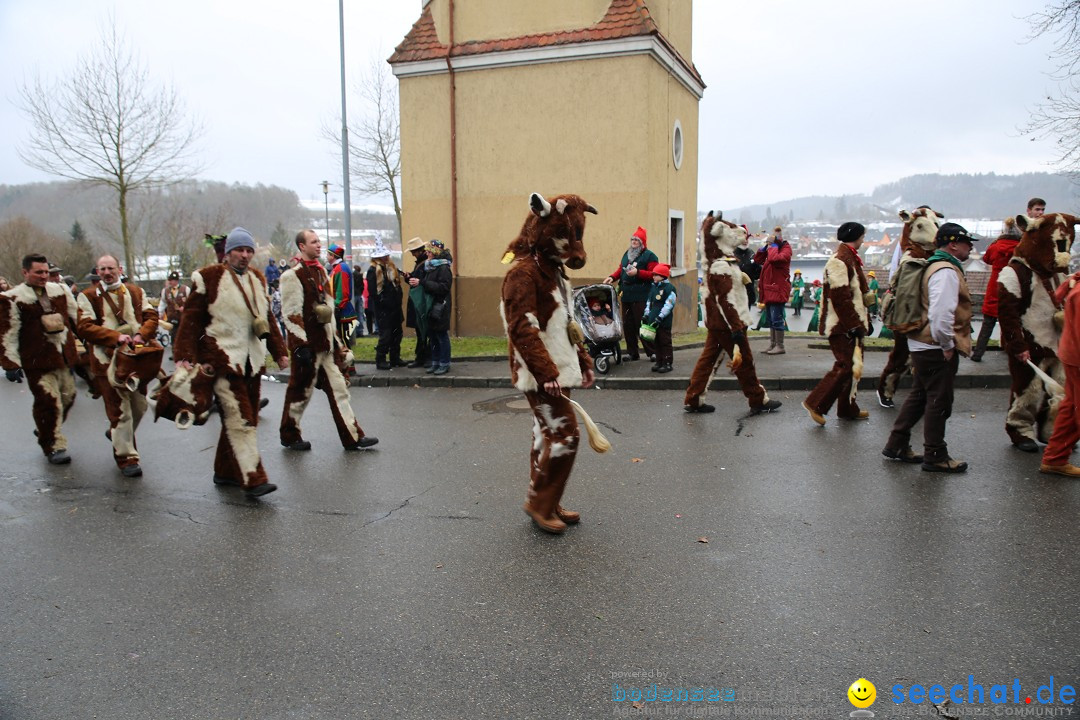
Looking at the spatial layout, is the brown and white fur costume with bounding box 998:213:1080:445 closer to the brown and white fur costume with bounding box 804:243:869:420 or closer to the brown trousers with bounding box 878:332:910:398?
the brown and white fur costume with bounding box 804:243:869:420

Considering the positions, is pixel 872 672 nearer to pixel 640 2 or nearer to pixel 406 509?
pixel 406 509

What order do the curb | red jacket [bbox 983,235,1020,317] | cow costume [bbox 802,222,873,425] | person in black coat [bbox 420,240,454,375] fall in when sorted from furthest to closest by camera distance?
person in black coat [bbox 420,240,454,375]
the curb
red jacket [bbox 983,235,1020,317]
cow costume [bbox 802,222,873,425]

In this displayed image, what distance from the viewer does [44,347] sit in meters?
7.34

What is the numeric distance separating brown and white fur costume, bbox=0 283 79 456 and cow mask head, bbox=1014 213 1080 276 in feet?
27.7

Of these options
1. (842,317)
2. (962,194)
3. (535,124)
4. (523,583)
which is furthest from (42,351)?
(962,194)

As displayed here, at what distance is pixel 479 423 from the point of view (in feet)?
28.5

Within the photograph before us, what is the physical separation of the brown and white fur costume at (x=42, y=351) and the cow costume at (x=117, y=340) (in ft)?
0.77

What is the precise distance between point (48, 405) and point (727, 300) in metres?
6.78

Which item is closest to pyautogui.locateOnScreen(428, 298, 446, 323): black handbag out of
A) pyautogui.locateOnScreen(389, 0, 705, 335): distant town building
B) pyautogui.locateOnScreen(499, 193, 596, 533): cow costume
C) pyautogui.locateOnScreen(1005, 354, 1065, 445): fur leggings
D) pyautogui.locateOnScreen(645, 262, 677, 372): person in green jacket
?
pyautogui.locateOnScreen(645, 262, 677, 372): person in green jacket

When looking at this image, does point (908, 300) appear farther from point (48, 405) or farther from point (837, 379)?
point (48, 405)

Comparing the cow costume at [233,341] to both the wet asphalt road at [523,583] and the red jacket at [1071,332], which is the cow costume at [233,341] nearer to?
the wet asphalt road at [523,583]

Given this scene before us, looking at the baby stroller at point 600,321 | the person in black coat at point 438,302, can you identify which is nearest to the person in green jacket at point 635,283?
the baby stroller at point 600,321

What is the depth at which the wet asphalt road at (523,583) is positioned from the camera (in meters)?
3.37

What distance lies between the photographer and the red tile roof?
14398mm
